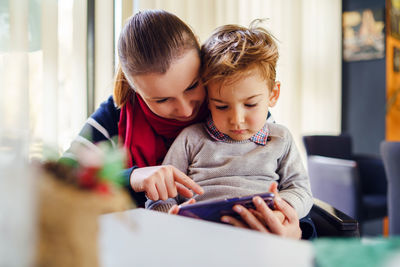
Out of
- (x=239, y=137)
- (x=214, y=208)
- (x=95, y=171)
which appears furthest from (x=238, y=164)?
(x=95, y=171)

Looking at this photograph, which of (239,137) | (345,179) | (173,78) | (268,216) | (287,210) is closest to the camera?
(268,216)

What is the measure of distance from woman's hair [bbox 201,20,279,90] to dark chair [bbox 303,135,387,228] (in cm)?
169

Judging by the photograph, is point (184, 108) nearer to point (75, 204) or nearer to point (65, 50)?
point (75, 204)

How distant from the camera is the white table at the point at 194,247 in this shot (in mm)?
466

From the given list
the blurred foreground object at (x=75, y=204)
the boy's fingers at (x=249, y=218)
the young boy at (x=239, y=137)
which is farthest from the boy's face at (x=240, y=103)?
the blurred foreground object at (x=75, y=204)

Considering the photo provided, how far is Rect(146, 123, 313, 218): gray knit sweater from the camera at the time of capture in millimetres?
1190

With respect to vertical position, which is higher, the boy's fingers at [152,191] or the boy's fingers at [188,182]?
the boy's fingers at [188,182]

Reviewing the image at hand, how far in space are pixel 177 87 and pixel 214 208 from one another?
49 cm

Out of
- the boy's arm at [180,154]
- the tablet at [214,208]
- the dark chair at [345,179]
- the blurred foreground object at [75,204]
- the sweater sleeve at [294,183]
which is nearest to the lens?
the blurred foreground object at [75,204]

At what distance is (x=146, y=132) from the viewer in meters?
1.38

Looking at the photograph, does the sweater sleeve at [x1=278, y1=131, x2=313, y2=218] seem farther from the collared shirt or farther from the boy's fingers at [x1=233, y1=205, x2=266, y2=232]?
the boy's fingers at [x1=233, y1=205, x2=266, y2=232]

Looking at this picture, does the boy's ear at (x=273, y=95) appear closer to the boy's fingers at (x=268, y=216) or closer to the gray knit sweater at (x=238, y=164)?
the gray knit sweater at (x=238, y=164)

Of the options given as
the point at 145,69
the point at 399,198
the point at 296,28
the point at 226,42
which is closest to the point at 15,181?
the point at 145,69

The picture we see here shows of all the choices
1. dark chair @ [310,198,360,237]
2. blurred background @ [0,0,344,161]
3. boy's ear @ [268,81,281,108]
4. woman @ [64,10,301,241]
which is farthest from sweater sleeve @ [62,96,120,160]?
dark chair @ [310,198,360,237]
